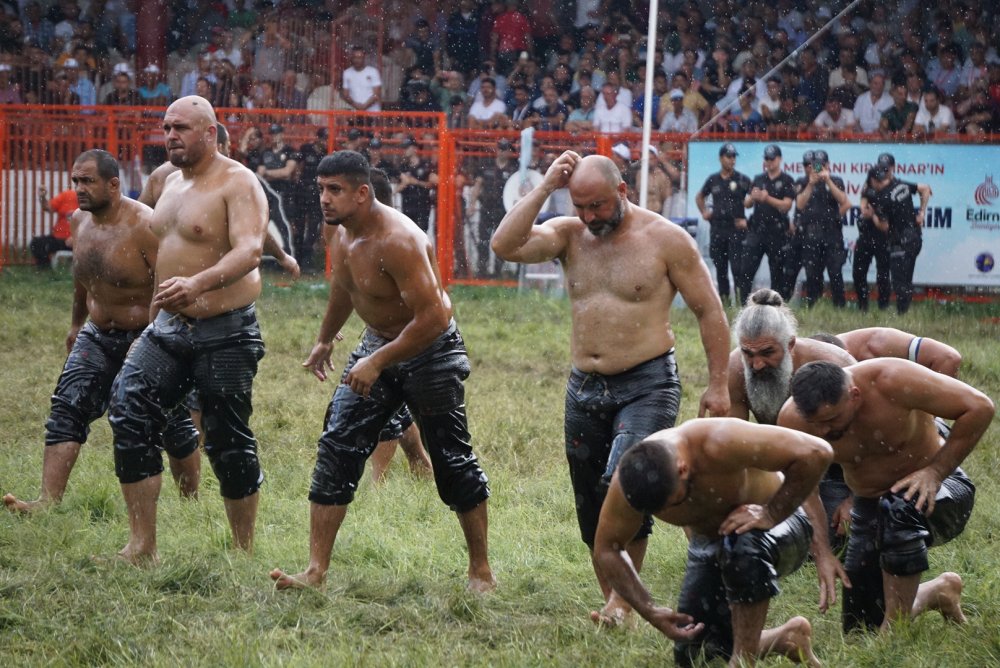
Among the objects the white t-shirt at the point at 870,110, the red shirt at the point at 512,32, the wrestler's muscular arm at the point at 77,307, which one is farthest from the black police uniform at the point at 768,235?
the wrestler's muscular arm at the point at 77,307

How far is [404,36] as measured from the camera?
1784 cm

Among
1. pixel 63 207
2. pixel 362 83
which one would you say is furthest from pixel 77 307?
pixel 362 83

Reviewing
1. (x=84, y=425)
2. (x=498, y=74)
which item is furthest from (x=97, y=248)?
(x=498, y=74)

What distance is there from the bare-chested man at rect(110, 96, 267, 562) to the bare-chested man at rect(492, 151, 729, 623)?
1.18 m

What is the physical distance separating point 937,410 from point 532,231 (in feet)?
5.53

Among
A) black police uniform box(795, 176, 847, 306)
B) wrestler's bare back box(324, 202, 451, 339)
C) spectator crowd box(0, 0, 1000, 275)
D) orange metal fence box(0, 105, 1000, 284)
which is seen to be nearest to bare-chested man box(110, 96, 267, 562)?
wrestler's bare back box(324, 202, 451, 339)

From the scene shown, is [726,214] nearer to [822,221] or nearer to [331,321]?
[822,221]

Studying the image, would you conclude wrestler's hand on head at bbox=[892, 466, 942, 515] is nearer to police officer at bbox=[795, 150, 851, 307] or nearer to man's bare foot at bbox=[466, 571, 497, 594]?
man's bare foot at bbox=[466, 571, 497, 594]

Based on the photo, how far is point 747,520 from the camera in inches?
165

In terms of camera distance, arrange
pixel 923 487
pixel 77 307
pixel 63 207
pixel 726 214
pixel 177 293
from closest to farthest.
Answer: pixel 923 487, pixel 177 293, pixel 77 307, pixel 726 214, pixel 63 207

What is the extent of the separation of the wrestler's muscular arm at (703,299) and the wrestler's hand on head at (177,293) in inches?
72.5

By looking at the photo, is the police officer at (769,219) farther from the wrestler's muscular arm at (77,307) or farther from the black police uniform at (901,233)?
the wrestler's muscular arm at (77,307)

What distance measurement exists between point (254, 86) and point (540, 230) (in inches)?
489

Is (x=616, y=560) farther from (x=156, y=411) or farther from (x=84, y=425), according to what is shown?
(x=84, y=425)
